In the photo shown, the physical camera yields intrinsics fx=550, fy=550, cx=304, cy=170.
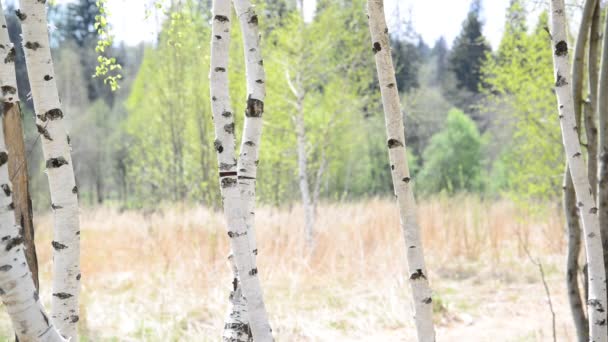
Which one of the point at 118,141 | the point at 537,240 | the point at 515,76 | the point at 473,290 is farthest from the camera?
the point at 118,141

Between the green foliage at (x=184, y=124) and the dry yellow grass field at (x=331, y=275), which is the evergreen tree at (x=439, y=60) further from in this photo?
the dry yellow grass field at (x=331, y=275)

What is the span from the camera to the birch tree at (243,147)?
4.76 feet

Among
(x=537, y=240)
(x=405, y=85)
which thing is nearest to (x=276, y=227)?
(x=537, y=240)

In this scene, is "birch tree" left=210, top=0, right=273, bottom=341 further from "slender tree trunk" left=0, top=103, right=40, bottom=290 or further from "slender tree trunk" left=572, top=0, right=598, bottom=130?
"slender tree trunk" left=572, top=0, right=598, bottom=130

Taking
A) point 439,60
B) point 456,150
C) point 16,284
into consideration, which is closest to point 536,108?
point 16,284

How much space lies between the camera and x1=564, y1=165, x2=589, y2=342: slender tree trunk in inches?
90.1

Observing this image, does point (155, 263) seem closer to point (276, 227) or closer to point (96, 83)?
point (276, 227)

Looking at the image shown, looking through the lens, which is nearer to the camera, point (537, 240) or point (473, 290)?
point (473, 290)

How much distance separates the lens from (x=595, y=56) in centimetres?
240

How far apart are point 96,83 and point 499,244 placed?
80.7 feet

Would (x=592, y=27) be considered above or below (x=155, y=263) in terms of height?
above

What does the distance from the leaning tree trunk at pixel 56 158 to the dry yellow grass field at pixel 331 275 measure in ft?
6.97

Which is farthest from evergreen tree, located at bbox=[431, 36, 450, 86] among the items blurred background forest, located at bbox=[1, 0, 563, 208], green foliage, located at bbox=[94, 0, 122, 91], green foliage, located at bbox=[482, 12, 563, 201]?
green foliage, located at bbox=[94, 0, 122, 91]

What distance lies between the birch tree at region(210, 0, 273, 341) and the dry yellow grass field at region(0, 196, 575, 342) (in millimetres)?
2192
